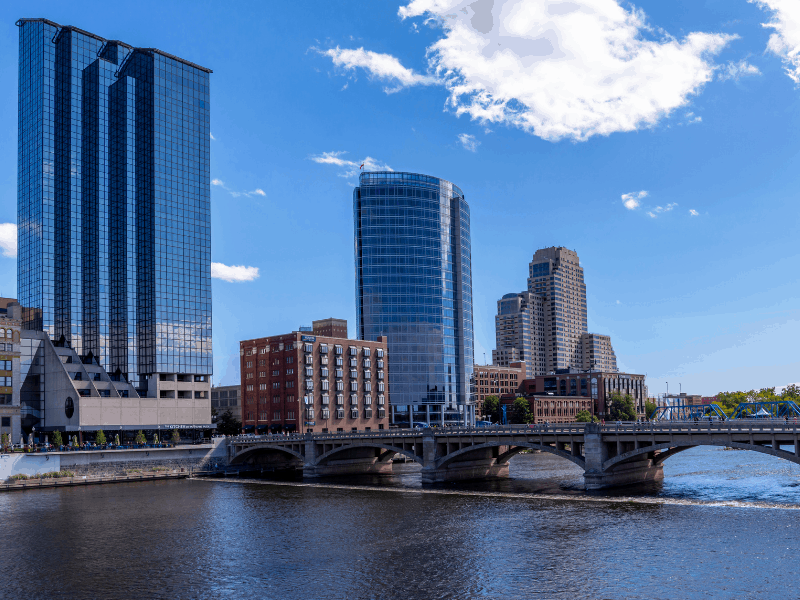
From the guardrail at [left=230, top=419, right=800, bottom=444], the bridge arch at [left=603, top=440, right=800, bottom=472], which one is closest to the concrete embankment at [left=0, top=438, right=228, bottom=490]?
the guardrail at [left=230, top=419, right=800, bottom=444]

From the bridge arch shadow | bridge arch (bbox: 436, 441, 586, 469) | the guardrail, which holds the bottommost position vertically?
the bridge arch shadow

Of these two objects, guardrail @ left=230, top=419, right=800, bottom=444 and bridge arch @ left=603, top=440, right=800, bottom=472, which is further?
guardrail @ left=230, top=419, right=800, bottom=444

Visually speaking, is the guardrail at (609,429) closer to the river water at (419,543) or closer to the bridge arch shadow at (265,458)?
the river water at (419,543)

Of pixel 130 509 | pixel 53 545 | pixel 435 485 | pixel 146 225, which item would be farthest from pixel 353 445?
pixel 146 225

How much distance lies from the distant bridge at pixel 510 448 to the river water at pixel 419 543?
5.37m

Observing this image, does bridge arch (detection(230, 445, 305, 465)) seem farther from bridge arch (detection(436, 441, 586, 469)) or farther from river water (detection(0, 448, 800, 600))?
bridge arch (detection(436, 441, 586, 469))

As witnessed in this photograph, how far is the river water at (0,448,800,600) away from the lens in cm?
5575

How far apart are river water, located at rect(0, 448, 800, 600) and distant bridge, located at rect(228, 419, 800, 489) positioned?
537 cm

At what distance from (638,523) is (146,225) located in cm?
15796

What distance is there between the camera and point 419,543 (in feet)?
234

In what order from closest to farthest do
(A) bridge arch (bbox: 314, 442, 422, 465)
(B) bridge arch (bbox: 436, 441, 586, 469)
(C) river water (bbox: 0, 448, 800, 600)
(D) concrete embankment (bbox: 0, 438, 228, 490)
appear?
(C) river water (bbox: 0, 448, 800, 600) → (B) bridge arch (bbox: 436, 441, 586, 469) → (A) bridge arch (bbox: 314, 442, 422, 465) → (D) concrete embankment (bbox: 0, 438, 228, 490)

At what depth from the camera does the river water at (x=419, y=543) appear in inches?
2195

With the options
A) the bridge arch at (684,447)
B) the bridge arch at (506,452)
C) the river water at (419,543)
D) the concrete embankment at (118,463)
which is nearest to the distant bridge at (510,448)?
the bridge arch at (506,452)

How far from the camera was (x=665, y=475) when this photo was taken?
12494 cm
